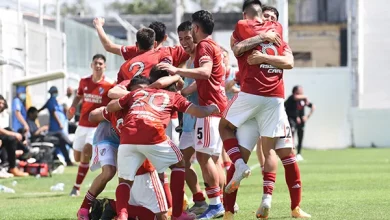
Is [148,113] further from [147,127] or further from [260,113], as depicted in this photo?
[260,113]

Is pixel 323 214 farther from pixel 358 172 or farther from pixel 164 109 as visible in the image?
pixel 358 172

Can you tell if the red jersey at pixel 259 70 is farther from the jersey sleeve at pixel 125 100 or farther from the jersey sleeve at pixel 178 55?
the jersey sleeve at pixel 125 100

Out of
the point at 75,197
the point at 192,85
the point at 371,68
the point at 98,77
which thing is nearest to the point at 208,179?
the point at 192,85

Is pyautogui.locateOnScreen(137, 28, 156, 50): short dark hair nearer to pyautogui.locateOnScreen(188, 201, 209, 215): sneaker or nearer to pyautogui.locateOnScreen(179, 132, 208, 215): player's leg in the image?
pyautogui.locateOnScreen(179, 132, 208, 215): player's leg

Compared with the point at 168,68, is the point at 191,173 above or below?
below

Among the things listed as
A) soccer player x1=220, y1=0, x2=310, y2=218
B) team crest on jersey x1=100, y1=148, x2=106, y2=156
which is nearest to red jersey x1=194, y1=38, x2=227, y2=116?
soccer player x1=220, y1=0, x2=310, y2=218

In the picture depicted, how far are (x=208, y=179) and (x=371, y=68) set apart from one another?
3936cm

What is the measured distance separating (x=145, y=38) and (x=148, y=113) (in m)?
1.31

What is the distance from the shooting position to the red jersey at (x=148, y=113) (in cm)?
1023

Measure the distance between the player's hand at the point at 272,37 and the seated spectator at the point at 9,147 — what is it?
34.8 ft

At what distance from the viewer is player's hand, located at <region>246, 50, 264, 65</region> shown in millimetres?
10734

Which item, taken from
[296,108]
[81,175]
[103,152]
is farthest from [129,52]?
[296,108]

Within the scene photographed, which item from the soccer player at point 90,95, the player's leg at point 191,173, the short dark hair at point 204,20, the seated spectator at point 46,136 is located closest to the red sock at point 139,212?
the player's leg at point 191,173

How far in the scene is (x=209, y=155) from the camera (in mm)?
11836
